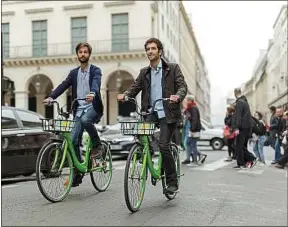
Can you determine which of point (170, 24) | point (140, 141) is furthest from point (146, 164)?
point (170, 24)

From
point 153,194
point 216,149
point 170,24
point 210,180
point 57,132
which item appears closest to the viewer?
point 57,132

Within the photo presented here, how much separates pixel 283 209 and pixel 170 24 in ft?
146

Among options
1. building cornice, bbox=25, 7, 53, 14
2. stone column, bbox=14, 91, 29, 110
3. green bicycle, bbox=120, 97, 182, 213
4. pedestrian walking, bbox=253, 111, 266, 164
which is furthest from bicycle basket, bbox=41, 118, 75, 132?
building cornice, bbox=25, 7, 53, 14

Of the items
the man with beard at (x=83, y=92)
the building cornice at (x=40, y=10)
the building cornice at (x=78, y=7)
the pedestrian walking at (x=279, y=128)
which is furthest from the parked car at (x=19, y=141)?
the building cornice at (x=40, y=10)

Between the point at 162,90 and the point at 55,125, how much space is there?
132 centimetres

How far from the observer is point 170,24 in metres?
49.5

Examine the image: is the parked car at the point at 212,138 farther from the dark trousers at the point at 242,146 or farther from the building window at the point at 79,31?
the building window at the point at 79,31

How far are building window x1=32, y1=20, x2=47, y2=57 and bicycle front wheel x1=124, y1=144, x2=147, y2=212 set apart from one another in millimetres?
36800

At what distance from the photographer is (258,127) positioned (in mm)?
13688

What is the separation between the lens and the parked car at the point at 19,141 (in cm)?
877

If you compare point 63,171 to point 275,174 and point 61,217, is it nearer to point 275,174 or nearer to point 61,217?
point 61,217

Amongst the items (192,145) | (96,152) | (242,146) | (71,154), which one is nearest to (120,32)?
(192,145)

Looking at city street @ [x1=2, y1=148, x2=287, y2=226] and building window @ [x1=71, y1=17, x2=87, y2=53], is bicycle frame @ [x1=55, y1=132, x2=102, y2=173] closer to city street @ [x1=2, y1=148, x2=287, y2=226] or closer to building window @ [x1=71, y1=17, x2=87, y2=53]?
city street @ [x1=2, y1=148, x2=287, y2=226]

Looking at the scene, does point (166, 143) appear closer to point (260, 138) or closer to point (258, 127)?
point (258, 127)
